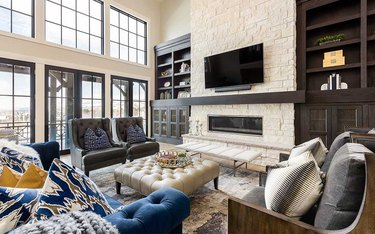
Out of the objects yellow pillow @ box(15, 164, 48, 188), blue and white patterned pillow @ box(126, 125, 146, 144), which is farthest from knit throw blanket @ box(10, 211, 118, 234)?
blue and white patterned pillow @ box(126, 125, 146, 144)

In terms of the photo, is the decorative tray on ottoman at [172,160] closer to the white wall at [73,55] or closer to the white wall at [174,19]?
the white wall at [73,55]

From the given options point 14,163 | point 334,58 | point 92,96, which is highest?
point 334,58

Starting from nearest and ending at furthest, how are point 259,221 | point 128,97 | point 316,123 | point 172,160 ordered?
point 259,221 → point 172,160 → point 316,123 → point 128,97

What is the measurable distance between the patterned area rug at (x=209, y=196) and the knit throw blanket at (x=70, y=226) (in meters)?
1.23

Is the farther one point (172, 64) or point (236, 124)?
point (172, 64)

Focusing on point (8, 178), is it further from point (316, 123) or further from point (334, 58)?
point (334, 58)

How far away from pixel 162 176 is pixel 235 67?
3131mm

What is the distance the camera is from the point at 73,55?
463cm

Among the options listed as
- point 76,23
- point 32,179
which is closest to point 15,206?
point 32,179

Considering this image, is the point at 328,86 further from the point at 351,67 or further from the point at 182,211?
the point at 182,211

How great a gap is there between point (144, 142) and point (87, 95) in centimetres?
229

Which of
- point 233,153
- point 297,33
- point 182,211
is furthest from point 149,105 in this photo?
point 182,211

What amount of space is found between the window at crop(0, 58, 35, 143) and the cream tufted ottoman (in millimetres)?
2782

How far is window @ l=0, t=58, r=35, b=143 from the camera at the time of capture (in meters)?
3.74
